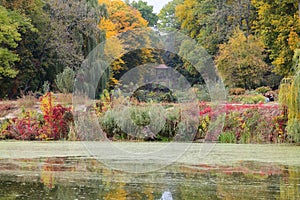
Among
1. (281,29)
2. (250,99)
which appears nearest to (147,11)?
(281,29)

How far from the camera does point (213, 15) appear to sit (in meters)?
39.6

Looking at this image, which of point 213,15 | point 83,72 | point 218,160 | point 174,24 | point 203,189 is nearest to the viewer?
point 203,189

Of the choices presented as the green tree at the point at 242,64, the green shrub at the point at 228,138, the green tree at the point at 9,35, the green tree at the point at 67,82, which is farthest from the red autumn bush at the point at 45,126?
the green tree at the point at 242,64

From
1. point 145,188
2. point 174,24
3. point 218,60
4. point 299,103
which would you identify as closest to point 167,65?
point 299,103

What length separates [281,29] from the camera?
1179 inches

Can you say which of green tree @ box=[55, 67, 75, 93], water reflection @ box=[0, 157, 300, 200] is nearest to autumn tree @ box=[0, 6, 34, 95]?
green tree @ box=[55, 67, 75, 93]

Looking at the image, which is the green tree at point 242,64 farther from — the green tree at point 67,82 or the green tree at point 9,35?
the green tree at point 9,35

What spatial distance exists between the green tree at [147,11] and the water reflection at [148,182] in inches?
2250

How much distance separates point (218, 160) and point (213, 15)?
28104 mm

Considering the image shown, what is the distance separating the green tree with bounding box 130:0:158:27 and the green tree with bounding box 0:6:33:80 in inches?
1495

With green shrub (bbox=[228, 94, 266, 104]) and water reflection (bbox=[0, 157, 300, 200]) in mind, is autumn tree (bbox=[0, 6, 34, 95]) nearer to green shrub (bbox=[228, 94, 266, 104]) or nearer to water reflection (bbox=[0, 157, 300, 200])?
green shrub (bbox=[228, 94, 266, 104])

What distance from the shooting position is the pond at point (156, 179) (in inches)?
317

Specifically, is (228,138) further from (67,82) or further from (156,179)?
(67,82)

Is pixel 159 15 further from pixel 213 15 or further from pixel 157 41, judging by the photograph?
pixel 157 41
